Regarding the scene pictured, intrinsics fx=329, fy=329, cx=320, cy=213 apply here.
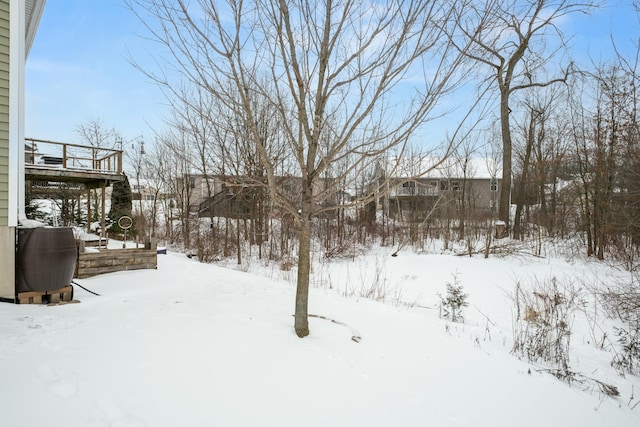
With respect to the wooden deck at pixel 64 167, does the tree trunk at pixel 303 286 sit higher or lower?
lower

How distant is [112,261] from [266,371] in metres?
5.72

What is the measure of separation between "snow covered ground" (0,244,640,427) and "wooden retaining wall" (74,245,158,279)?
1.96 meters

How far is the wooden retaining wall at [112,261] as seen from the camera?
6.49 metres

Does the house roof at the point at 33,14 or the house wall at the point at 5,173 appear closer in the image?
the house wall at the point at 5,173

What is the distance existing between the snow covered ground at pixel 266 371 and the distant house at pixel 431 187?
1.49m

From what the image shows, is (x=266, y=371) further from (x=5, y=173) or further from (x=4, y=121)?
(x=4, y=121)

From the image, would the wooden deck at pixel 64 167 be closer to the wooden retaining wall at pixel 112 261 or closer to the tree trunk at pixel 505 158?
the wooden retaining wall at pixel 112 261

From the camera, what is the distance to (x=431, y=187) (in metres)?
3.75

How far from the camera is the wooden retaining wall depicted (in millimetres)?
6486

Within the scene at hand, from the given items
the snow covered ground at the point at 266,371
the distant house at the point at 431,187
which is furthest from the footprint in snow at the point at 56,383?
the distant house at the point at 431,187

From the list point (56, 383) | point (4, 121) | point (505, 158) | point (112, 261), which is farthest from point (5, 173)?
point (505, 158)

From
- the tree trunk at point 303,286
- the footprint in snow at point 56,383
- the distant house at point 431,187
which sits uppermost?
the distant house at point 431,187

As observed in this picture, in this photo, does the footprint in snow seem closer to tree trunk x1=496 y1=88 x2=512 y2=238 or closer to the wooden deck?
the wooden deck

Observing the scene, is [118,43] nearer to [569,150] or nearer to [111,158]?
[111,158]
